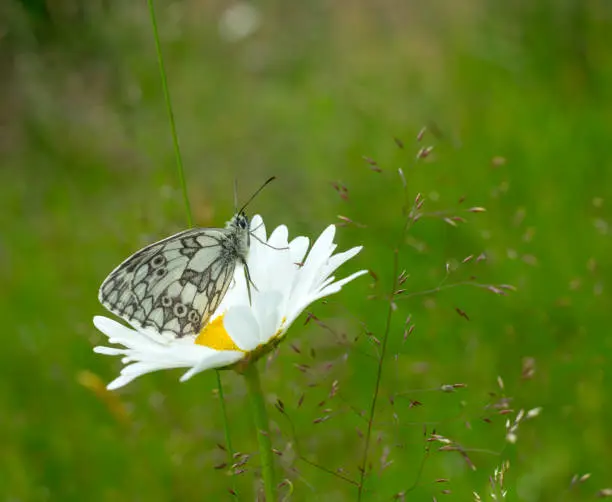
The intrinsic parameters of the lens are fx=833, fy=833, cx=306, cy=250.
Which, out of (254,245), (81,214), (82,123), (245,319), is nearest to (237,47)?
(82,123)

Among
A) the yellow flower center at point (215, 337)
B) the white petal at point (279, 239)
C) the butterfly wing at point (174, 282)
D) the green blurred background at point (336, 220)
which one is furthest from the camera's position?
the green blurred background at point (336, 220)

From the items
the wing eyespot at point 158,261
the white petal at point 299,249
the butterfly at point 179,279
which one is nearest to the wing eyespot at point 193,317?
the butterfly at point 179,279

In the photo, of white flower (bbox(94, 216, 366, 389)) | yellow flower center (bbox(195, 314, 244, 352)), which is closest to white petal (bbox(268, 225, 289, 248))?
white flower (bbox(94, 216, 366, 389))

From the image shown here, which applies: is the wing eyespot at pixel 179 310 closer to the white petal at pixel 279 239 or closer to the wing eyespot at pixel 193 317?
the wing eyespot at pixel 193 317

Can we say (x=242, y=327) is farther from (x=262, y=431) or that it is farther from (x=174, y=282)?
(x=174, y=282)

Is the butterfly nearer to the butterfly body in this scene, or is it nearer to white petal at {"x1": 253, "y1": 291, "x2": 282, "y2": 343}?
the butterfly body
